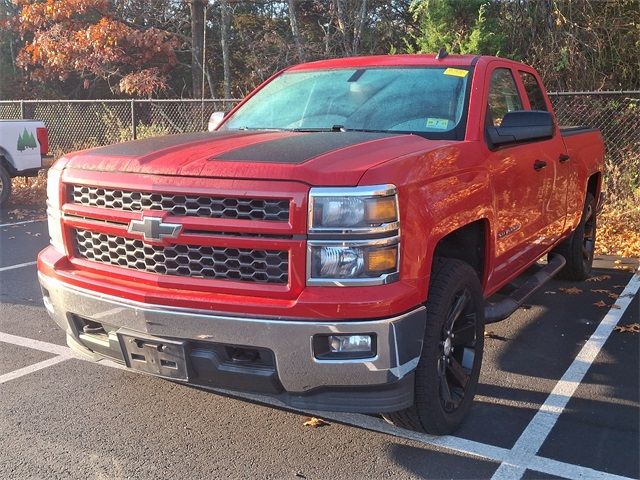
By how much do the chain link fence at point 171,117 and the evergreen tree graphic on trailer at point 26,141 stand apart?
1.87 meters

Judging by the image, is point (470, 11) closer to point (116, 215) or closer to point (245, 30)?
point (245, 30)

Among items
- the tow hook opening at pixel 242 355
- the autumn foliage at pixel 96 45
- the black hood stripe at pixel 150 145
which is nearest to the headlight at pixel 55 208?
the black hood stripe at pixel 150 145

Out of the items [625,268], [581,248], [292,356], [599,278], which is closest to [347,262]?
[292,356]

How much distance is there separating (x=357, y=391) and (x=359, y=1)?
12924 mm

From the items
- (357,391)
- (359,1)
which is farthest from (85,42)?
(357,391)

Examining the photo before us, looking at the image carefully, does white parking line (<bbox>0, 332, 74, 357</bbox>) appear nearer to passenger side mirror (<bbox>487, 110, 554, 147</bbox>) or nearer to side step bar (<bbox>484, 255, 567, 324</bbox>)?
side step bar (<bbox>484, 255, 567, 324</bbox>)

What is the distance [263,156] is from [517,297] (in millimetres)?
2254

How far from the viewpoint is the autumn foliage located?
1638cm

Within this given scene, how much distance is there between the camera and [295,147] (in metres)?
3.14

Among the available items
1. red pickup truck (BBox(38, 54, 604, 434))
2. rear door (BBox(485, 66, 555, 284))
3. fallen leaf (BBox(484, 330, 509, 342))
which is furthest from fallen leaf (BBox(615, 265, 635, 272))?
red pickup truck (BBox(38, 54, 604, 434))

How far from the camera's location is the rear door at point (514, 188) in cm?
389

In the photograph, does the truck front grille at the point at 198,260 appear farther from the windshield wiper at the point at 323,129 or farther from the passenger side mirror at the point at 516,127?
the passenger side mirror at the point at 516,127

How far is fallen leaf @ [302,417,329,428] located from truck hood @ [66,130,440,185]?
1.47 metres

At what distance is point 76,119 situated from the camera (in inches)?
595
